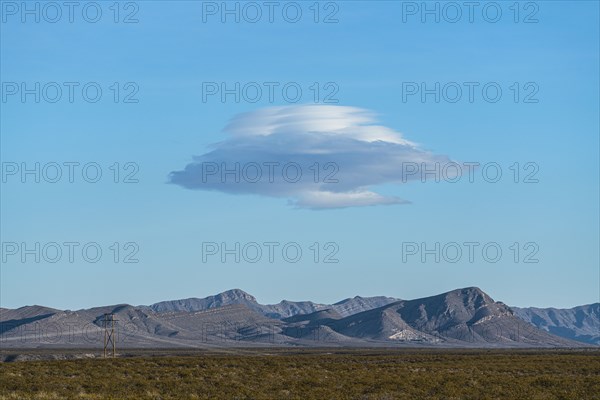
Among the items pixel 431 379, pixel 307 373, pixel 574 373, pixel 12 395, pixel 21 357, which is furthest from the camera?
pixel 21 357

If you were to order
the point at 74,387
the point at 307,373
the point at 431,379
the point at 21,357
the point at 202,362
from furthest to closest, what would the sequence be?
the point at 21,357 → the point at 202,362 → the point at 307,373 → the point at 431,379 → the point at 74,387

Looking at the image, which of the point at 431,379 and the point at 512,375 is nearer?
the point at 431,379

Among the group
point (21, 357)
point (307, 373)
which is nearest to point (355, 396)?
point (307, 373)

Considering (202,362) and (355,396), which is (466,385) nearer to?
(355,396)

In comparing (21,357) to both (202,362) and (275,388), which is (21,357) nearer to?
(202,362)

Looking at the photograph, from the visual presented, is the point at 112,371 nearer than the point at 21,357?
Yes

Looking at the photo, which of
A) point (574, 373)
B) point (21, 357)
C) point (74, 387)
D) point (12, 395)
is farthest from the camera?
point (21, 357)

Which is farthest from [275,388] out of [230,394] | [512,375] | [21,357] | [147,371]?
[21,357]

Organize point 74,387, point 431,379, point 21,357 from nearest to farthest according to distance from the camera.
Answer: point 74,387 < point 431,379 < point 21,357
